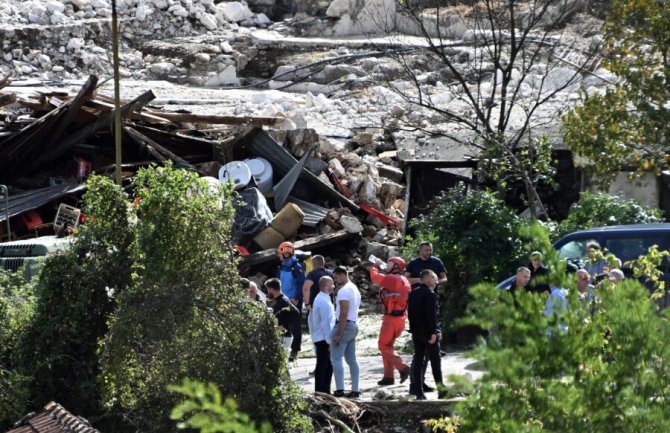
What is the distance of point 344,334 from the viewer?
530 inches

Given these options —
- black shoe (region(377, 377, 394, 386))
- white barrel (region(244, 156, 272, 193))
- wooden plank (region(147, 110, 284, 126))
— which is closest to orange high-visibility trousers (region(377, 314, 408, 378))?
black shoe (region(377, 377, 394, 386))

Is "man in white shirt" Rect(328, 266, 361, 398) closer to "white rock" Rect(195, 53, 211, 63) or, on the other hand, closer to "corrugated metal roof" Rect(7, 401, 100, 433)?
"corrugated metal roof" Rect(7, 401, 100, 433)

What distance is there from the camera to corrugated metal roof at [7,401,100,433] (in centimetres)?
1065

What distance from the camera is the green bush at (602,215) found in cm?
1800

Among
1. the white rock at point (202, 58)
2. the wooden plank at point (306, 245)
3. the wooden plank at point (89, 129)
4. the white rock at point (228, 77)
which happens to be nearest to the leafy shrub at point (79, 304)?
the wooden plank at point (306, 245)

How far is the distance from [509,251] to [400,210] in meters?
7.14

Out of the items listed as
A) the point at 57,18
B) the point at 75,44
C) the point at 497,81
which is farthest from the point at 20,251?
the point at 57,18

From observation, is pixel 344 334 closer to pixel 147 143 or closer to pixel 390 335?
pixel 390 335

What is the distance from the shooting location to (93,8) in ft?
138

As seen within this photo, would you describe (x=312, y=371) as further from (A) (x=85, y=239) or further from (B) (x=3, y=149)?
(B) (x=3, y=149)

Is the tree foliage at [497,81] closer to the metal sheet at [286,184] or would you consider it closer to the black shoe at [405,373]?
the metal sheet at [286,184]

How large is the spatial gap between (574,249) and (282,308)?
3772mm

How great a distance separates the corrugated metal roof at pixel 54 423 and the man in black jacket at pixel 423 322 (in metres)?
3.73

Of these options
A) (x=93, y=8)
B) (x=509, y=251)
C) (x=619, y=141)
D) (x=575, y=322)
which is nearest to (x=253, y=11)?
(x=93, y=8)
